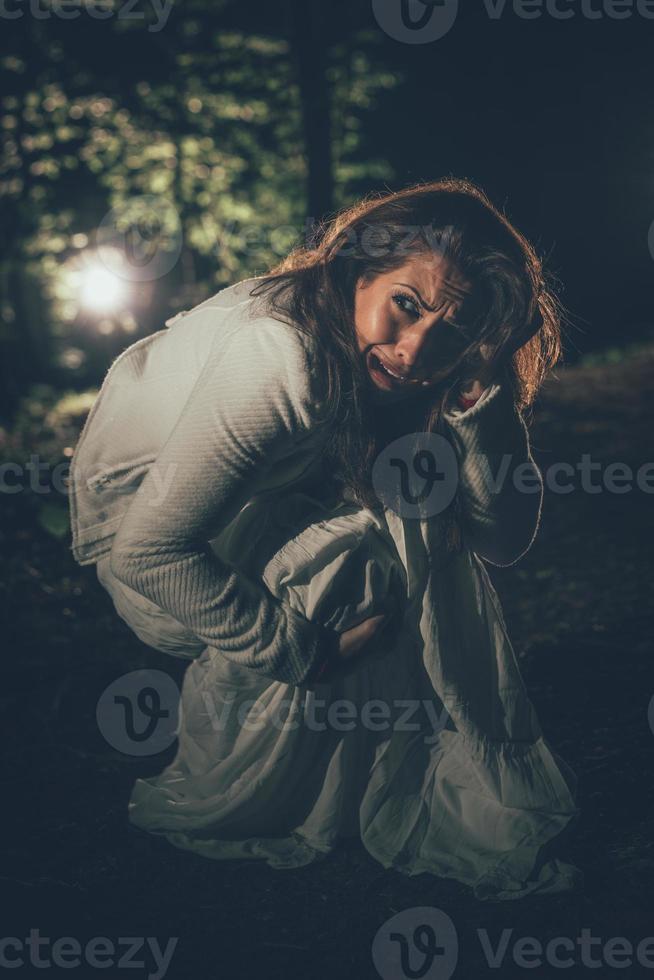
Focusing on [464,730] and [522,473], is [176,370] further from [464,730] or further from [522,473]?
[464,730]

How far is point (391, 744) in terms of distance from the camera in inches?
111

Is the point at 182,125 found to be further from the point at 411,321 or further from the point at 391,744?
the point at 391,744

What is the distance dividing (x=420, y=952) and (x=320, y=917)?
1.02 feet

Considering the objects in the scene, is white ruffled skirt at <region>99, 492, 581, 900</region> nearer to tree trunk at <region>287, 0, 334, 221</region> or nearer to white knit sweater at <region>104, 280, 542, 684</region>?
white knit sweater at <region>104, 280, 542, 684</region>

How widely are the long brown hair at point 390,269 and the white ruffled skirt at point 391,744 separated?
0.33 metres

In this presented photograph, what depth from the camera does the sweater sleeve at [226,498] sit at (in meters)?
2.23

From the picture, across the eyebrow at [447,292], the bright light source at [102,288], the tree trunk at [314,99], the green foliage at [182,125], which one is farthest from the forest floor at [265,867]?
the bright light source at [102,288]

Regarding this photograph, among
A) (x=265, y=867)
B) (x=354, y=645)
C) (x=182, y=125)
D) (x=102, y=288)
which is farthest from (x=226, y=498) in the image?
(x=102, y=288)

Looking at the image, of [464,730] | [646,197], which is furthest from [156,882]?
[646,197]

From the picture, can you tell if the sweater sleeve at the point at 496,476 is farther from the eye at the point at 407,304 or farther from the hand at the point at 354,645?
the hand at the point at 354,645

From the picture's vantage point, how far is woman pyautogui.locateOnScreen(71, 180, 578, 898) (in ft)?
7.61

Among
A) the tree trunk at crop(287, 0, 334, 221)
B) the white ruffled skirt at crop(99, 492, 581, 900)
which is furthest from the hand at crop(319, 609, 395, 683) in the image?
the tree trunk at crop(287, 0, 334, 221)

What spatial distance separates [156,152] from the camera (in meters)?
13.1

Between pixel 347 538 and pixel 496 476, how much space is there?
0.47 m
